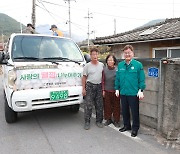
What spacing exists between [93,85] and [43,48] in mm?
1500

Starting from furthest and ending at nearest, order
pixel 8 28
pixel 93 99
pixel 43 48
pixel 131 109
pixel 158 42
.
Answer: pixel 8 28
pixel 158 42
pixel 43 48
pixel 93 99
pixel 131 109

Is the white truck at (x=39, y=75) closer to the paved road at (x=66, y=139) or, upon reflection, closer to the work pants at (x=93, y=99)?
the work pants at (x=93, y=99)

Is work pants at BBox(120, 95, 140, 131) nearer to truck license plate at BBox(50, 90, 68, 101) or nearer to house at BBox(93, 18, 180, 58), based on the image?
truck license plate at BBox(50, 90, 68, 101)

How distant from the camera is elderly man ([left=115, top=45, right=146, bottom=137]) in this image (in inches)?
135

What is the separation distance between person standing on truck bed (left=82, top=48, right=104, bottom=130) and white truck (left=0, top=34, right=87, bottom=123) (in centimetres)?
20

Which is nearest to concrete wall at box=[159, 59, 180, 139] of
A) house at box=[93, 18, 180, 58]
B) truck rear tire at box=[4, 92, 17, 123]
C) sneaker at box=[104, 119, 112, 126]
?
sneaker at box=[104, 119, 112, 126]

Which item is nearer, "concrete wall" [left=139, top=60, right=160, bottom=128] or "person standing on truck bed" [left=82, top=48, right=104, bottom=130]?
"concrete wall" [left=139, top=60, right=160, bottom=128]

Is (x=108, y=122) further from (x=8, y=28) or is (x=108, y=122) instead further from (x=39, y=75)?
(x=8, y=28)

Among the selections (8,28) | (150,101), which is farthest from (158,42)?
(8,28)

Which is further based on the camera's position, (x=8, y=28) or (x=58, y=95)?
(x=8, y=28)

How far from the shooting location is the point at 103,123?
4.30 m

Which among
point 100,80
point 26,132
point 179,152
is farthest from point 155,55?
point 26,132

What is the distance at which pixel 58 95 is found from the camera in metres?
3.86

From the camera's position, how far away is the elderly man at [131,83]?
344 centimetres
